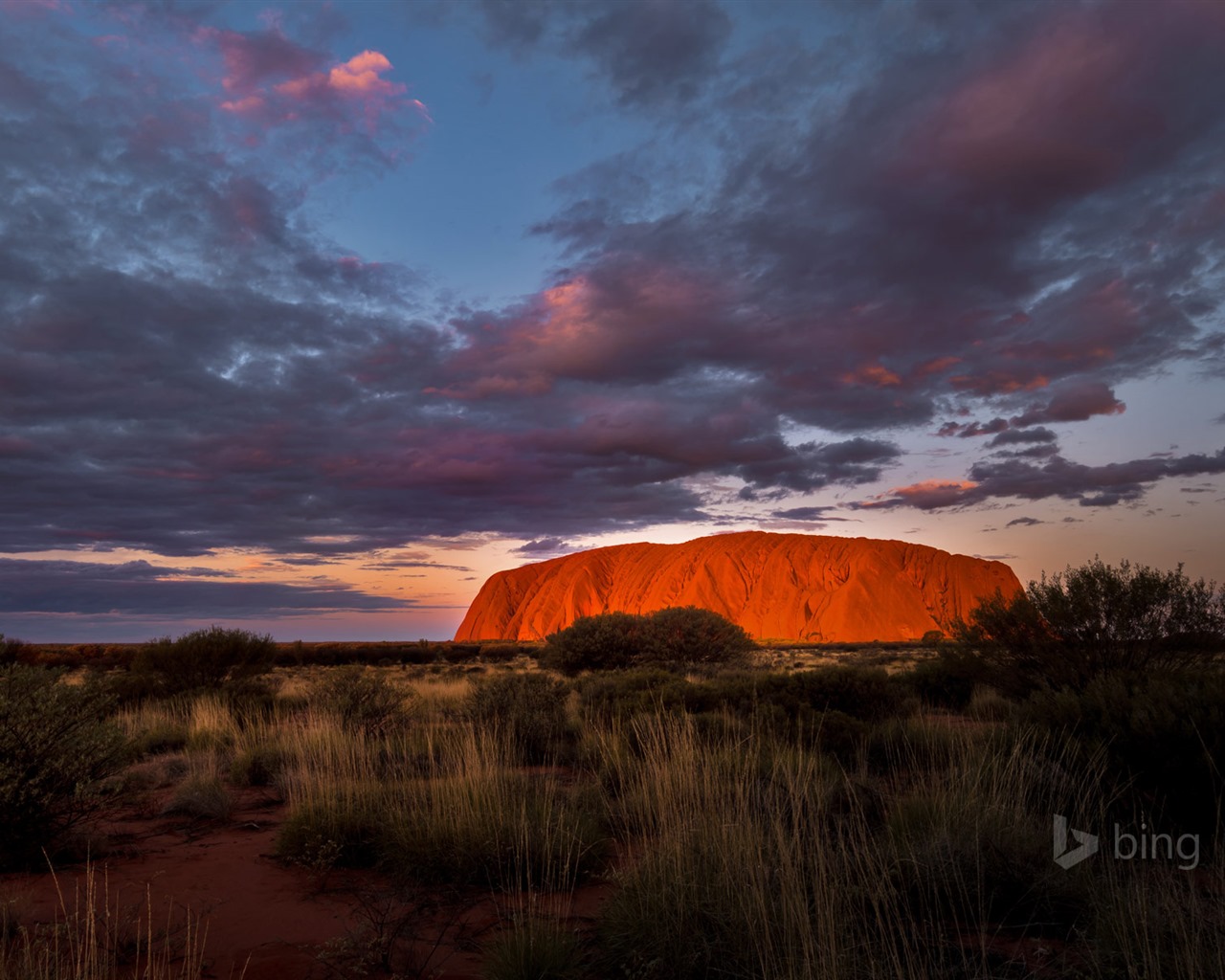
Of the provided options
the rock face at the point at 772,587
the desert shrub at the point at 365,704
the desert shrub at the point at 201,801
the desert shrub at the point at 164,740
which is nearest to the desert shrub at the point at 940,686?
the desert shrub at the point at 365,704

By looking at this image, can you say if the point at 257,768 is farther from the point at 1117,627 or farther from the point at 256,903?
the point at 1117,627

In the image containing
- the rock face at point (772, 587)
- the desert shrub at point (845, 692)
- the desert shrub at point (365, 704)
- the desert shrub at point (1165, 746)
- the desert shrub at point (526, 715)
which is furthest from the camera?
the rock face at point (772, 587)

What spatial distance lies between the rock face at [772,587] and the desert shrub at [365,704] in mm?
53454

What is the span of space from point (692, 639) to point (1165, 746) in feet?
60.2

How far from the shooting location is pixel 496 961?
361 centimetres

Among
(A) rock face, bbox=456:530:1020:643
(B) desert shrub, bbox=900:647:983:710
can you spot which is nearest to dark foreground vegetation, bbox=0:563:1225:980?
(B) desert shrub, bbox=900:647:983:710

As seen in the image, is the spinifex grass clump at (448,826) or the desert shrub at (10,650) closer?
the spinifex grass clump at (448,826)

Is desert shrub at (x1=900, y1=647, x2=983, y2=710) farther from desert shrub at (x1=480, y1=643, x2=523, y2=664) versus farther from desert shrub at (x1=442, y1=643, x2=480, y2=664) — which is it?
desert shrub at (x1=442, y1=643, x2=480, y2=664)

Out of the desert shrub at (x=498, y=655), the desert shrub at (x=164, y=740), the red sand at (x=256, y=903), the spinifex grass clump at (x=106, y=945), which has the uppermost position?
the spinifex grass clump at (x=106, y=945)

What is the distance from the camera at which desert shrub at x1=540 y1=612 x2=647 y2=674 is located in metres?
23.2

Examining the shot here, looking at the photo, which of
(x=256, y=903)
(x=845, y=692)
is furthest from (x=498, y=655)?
(x=256, y=903)

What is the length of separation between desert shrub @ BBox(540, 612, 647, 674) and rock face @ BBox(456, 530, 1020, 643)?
135ft

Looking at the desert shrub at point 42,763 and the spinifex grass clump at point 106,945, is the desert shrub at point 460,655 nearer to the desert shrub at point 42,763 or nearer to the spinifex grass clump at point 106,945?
the desert shrub at point 42,763

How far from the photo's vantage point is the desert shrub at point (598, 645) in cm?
2323
